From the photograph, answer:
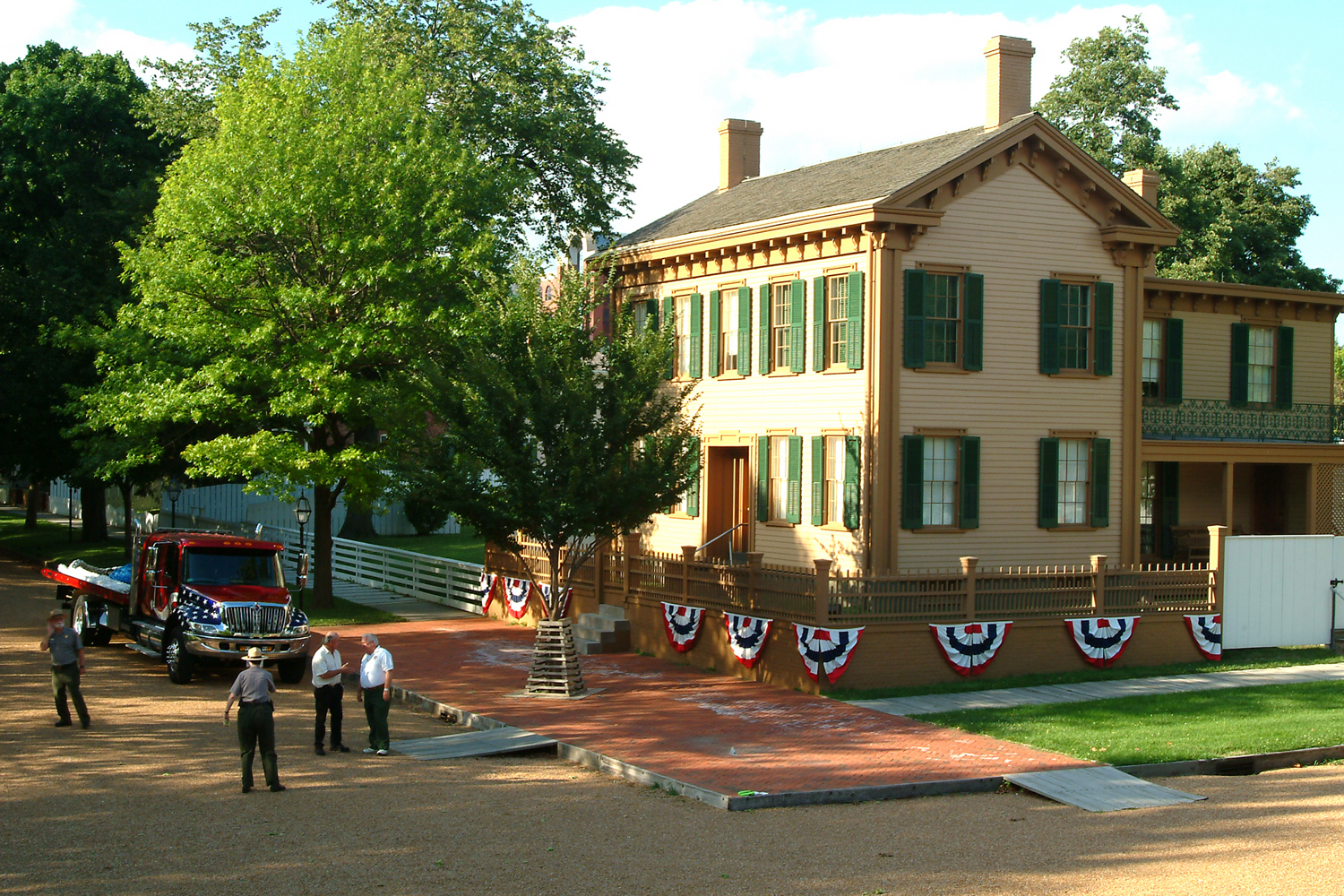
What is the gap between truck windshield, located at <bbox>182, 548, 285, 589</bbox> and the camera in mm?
21219

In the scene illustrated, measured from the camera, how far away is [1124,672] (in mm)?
21391

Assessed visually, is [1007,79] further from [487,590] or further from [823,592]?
[487,590]

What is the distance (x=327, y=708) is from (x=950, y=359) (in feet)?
43.6

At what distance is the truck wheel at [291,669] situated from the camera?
20.7m

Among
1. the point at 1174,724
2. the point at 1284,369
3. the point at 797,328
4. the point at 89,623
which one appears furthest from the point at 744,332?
the point at 89,623

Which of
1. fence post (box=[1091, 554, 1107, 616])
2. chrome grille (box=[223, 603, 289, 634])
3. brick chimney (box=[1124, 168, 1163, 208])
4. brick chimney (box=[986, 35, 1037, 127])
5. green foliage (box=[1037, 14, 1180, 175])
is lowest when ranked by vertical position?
chrome grille (box=[223, 603, 289, 634])

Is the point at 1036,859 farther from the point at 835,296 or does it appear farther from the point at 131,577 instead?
the point at 131,577

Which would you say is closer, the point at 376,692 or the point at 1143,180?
the point at 376,692

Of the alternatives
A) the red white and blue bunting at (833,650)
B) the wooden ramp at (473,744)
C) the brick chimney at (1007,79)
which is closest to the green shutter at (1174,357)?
the brick chimney at (1007,79)

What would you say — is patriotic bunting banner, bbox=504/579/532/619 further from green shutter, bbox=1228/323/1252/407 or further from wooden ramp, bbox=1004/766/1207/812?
green shutter, bbox=1228/323/1252/407

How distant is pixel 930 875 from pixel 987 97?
745 inches

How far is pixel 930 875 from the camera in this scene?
10.5 m

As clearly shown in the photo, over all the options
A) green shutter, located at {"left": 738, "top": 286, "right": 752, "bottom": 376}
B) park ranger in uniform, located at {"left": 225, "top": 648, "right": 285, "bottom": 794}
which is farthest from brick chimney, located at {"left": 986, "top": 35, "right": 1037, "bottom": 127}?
park ranger in uniform, located at {"left": 225, "top": 648, "right": 285, "bottom": 794}

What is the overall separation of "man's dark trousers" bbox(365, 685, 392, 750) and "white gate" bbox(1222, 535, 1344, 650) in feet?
50.6
